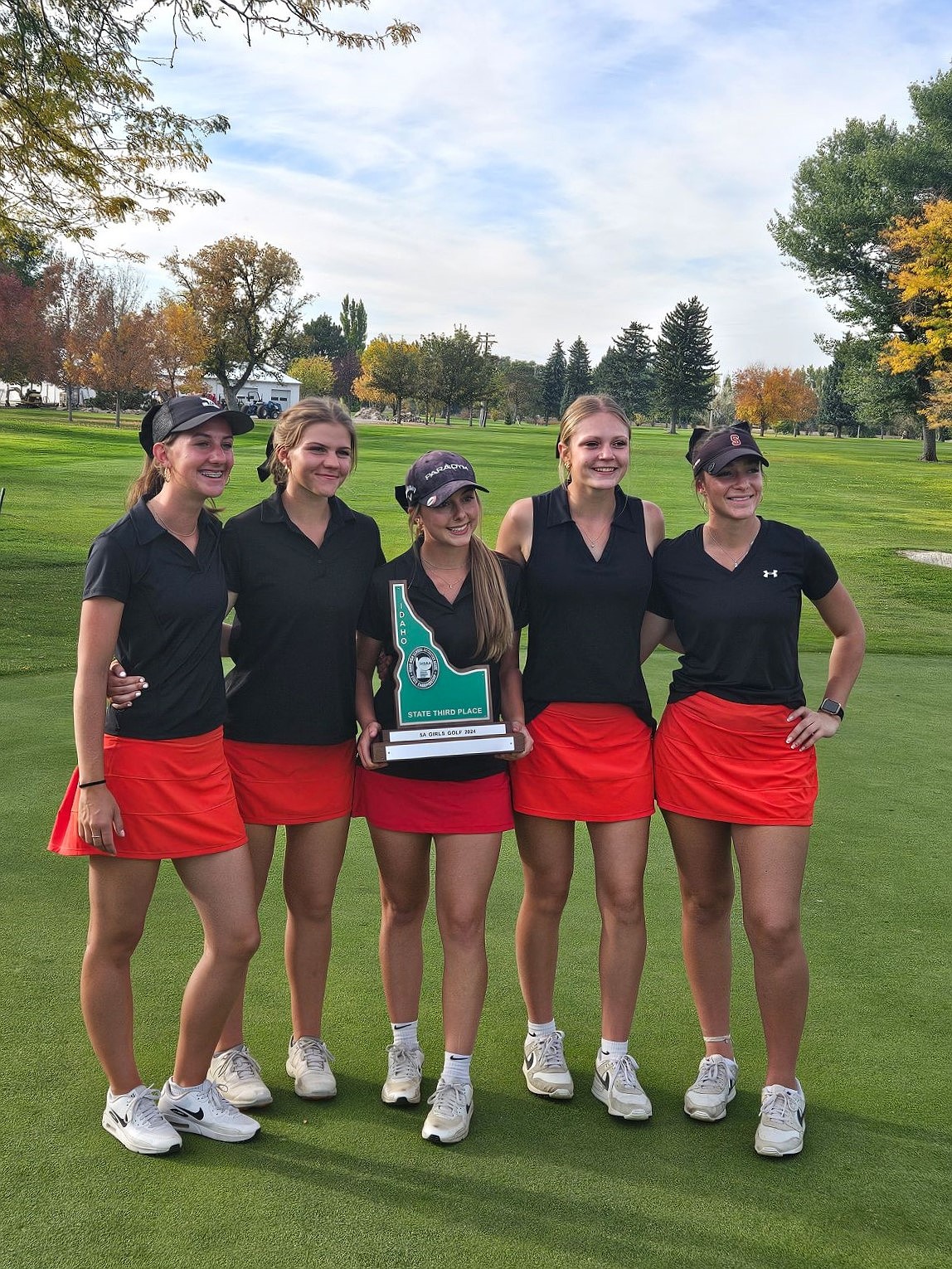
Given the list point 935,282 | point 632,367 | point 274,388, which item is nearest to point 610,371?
point 632,367

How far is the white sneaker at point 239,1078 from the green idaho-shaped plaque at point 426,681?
110 centimetres

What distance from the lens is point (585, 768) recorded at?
338 cm

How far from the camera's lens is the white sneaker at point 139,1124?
2.92m

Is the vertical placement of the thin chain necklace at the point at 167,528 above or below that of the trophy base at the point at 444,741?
above

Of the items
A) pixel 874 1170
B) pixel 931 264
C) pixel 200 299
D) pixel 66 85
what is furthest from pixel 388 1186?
pixel 200 299

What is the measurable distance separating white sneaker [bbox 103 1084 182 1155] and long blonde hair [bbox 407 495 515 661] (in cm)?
149

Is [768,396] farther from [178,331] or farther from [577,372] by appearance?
[178,331]

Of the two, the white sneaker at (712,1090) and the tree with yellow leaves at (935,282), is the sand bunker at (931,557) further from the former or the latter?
the white sneaker at (712,1090)

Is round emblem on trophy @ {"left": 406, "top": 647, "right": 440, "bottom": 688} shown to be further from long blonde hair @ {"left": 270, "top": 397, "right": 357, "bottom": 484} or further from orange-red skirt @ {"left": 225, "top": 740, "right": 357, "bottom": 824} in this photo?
long blonde hair @ {"left": 270, "top": 397, "right": 357, "bottom": 484}

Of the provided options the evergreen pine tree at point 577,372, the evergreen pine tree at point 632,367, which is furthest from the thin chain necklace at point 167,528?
the evergreen pine tree at point 577,372

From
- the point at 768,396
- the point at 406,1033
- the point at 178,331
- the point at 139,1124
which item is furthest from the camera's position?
the point at 768,396

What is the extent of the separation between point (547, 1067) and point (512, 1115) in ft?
0.62

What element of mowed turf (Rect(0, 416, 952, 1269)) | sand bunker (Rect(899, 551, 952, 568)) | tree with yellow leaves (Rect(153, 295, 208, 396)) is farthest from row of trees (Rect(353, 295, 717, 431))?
mowed turf (Rect(0, 416, 952, 1269))

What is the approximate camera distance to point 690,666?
3.40 m
